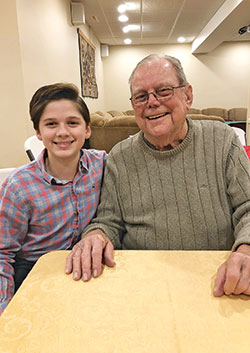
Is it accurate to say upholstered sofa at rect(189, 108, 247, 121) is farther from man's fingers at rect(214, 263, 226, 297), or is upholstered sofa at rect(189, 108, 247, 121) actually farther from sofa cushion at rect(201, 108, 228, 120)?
man's fingers at rect(214, 263, 226, 297)

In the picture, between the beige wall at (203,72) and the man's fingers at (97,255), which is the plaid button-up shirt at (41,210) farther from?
the beige wall at (203,72)

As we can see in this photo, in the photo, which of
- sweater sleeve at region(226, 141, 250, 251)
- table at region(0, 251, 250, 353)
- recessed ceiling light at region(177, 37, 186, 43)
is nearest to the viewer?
table at region(0, 251, 250, 353)

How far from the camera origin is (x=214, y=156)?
1111 millimetres

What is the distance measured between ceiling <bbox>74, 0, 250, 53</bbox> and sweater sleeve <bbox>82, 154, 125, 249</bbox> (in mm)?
4347

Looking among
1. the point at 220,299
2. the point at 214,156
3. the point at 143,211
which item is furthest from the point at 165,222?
the point at 220,299

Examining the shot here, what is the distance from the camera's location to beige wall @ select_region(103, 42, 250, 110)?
8602mm

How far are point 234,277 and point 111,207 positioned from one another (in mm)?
607

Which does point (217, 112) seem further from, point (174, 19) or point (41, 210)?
point (41, 210)

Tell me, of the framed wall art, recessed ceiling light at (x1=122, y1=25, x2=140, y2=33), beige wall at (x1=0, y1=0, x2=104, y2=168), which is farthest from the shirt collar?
recessed ceiling light at (x1=122, y1=25, x2=140, y2=33)

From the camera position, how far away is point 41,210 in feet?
3.63

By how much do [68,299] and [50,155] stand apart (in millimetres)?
677

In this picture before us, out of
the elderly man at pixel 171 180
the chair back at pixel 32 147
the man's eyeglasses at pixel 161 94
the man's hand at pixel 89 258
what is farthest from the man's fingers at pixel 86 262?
the chair back at pixel 32 147

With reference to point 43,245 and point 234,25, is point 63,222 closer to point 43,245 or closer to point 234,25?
point 43,245

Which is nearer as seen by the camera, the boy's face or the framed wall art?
the boy's face
